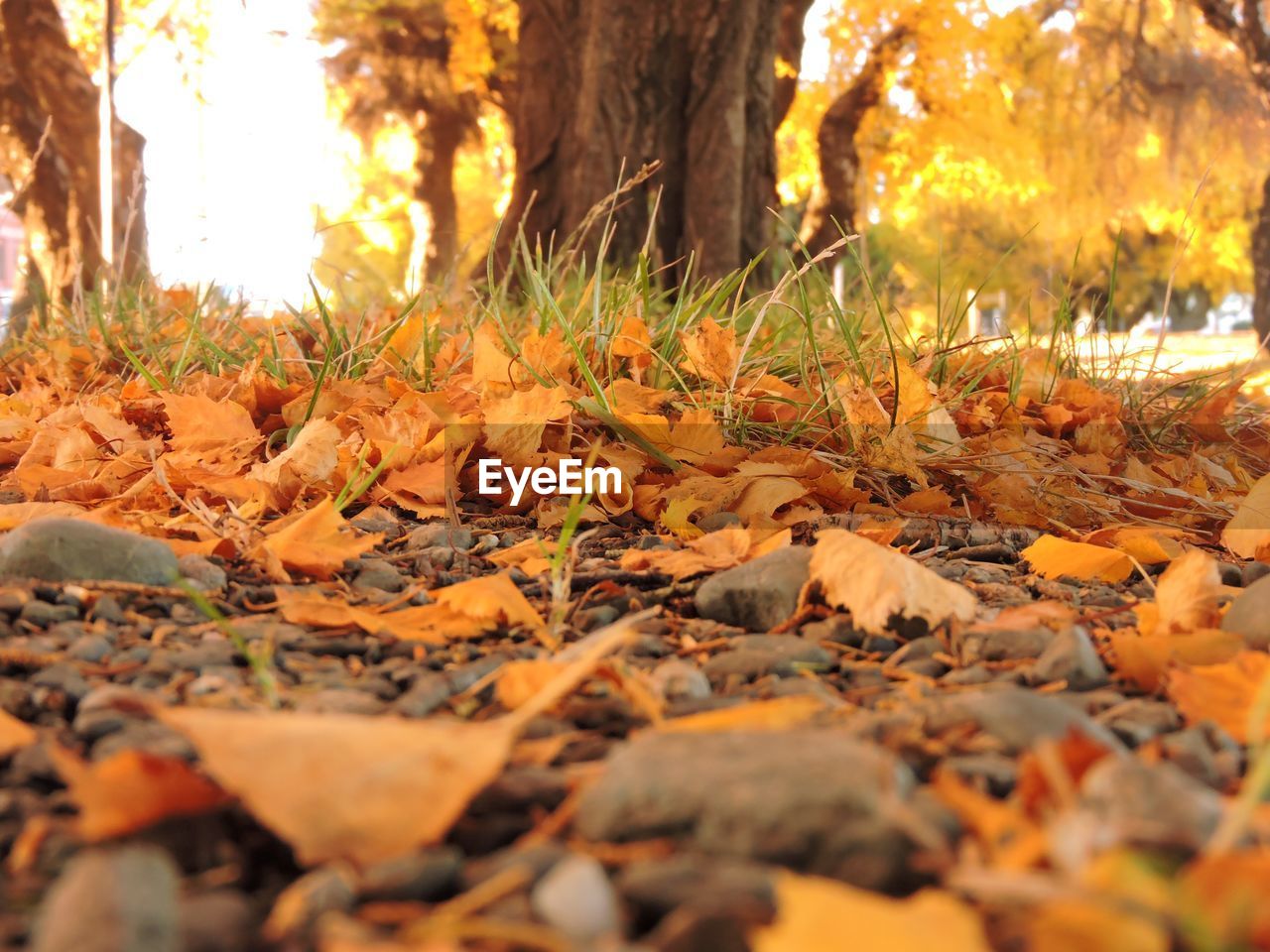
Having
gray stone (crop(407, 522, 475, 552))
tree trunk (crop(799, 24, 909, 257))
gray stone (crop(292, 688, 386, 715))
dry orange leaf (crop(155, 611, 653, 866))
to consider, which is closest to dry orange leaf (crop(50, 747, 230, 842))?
dry orange leaf (crop(155, 611, 653, 866))

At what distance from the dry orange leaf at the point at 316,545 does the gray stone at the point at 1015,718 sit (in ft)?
2.69

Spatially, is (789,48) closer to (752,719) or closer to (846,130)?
(846,130)

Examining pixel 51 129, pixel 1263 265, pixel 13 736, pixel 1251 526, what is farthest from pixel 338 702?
pixel 1263 265

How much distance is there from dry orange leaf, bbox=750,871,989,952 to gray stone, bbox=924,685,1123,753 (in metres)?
0.35

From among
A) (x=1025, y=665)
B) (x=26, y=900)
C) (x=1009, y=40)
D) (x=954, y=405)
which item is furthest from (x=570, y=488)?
(x=1009, y=40)

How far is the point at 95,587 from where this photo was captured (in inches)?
54.1

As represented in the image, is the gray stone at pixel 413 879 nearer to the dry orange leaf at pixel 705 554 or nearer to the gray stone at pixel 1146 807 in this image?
the gray stone at pixel 1146 807

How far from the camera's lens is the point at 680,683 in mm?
1088

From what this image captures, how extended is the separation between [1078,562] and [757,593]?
1.93 ft

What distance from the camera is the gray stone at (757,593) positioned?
139 centimetres

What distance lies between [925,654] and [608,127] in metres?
4.20

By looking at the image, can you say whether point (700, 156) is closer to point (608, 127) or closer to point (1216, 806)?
point (608, 127)

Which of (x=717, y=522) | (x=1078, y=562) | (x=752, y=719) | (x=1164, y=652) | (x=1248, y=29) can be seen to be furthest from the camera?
(x=1248, y=29)

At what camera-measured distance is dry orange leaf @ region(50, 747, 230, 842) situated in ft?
2.30
